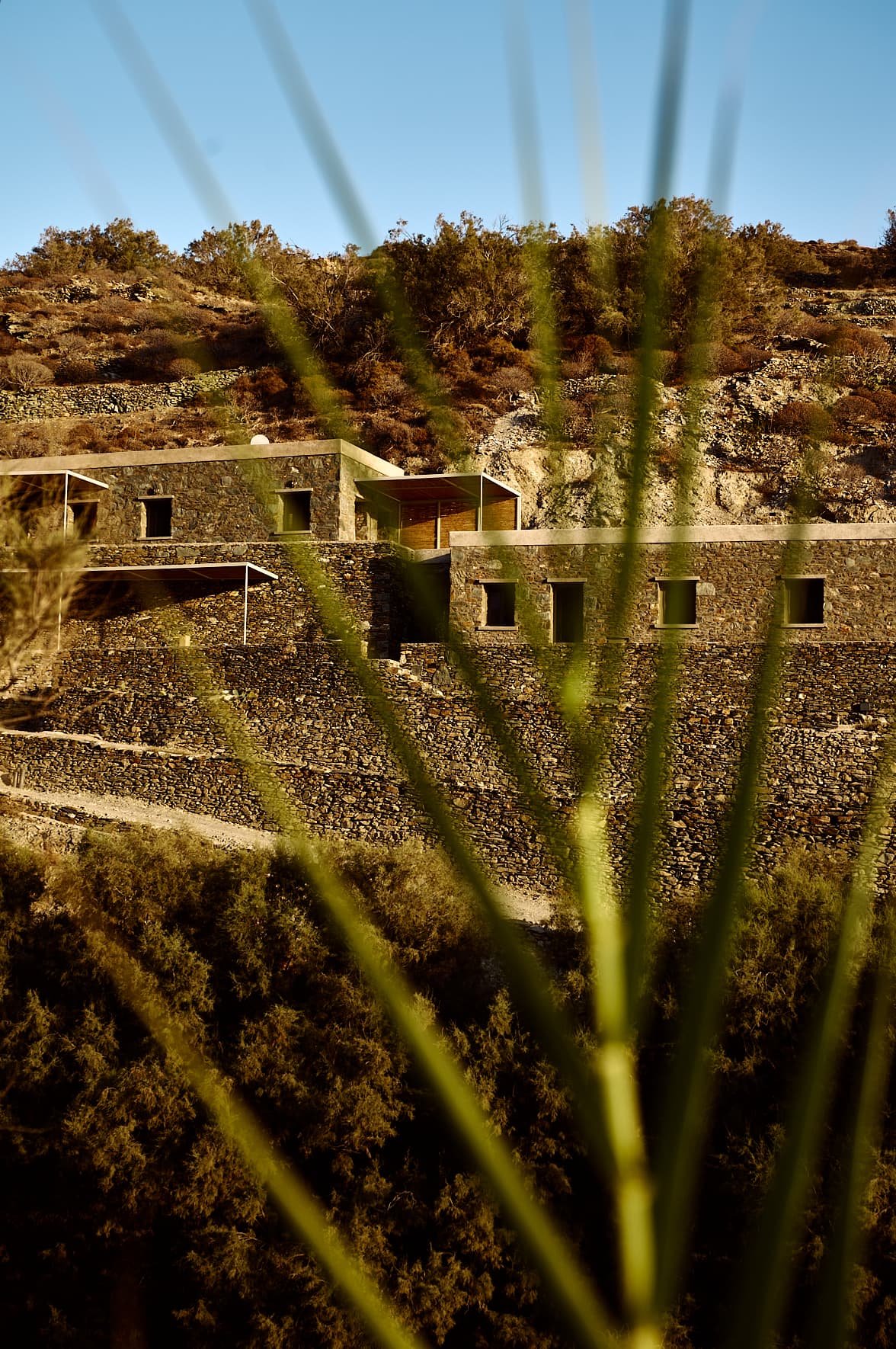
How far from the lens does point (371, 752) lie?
17.8 m

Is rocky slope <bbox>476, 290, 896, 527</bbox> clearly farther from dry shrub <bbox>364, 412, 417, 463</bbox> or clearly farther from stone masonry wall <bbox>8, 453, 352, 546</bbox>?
stone masonry wall <bbox>8, 453, 352, 546</bbox>

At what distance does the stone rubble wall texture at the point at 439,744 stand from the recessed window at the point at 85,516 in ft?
12.4

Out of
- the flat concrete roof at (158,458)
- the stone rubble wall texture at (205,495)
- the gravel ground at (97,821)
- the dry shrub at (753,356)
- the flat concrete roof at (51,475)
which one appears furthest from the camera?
the dry shrub at (753,356)

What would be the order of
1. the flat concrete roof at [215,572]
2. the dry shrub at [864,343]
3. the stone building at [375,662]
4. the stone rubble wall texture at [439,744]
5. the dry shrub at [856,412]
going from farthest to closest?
1. the dry shrub at [864,343]
2. the dry shrub at [856,412]
3. the flat concrete roof at [215,572]
4. the stone building at [375,662]
5. the stone rubble wall texture at [439,744]

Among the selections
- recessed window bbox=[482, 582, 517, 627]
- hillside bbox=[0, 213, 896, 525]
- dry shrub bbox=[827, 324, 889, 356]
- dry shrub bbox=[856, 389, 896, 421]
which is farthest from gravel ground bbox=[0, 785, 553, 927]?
dry shrub bbox=[827, 324, 889, 356]

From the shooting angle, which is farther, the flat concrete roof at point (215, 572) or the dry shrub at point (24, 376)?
the dry shrub at point (24, 376)

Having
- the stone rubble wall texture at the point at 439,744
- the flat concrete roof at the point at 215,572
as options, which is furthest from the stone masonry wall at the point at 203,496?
the stone rubble wall texture at the point at 439,744

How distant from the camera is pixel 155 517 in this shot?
74.8 feet

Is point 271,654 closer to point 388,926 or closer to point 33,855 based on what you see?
point 33,855

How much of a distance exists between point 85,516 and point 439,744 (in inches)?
387

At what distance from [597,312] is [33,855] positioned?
15.0 metres

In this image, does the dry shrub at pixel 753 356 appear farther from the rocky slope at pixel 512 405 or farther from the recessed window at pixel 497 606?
the recessed window at pixel 497 606

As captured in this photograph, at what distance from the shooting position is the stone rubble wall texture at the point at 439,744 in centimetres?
1562

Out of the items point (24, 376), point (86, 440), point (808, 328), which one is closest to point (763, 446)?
point (808, 328)
